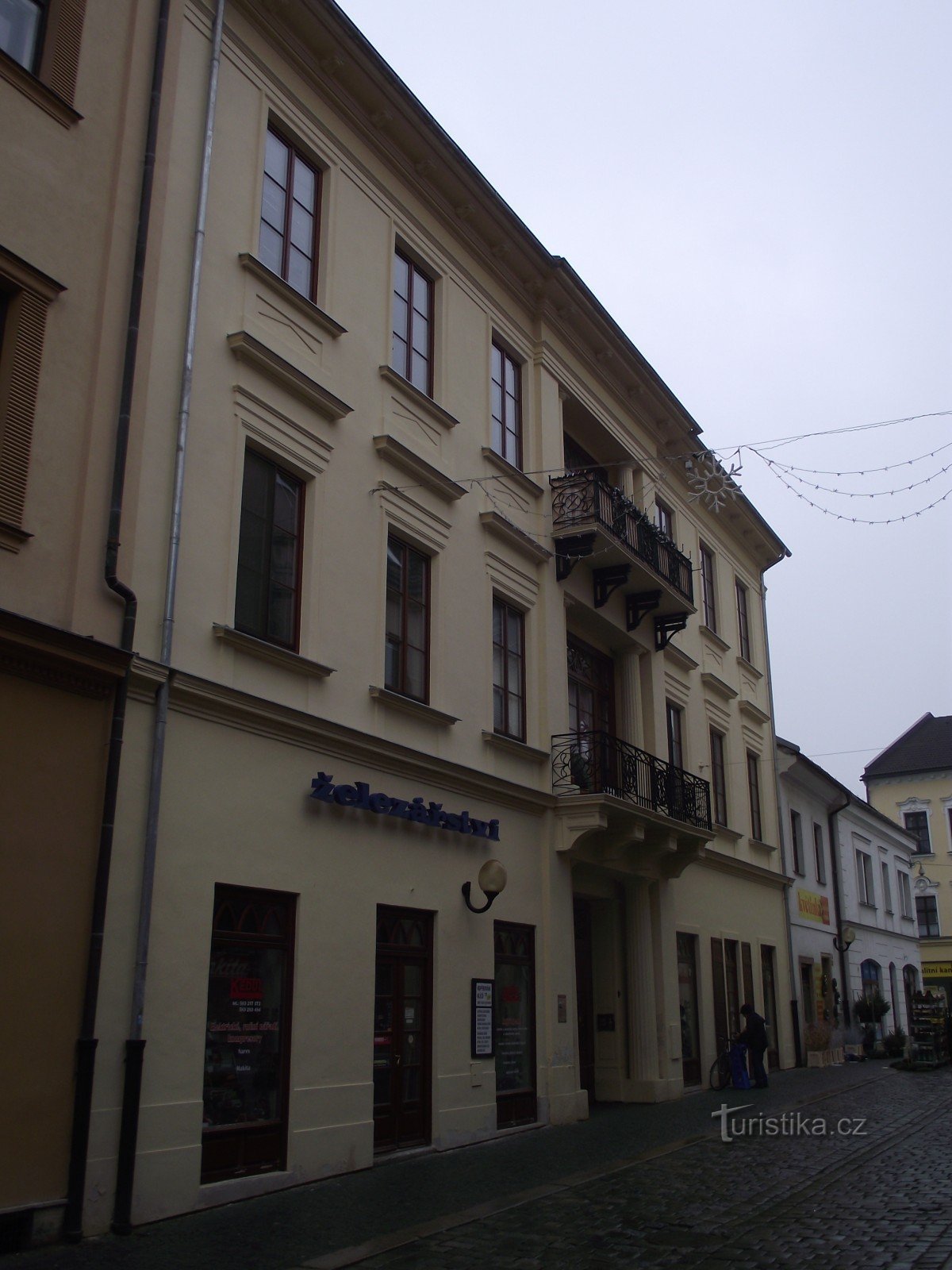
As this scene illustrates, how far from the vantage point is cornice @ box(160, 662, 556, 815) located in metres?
10.1

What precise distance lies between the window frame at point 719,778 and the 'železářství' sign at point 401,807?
10189 mm

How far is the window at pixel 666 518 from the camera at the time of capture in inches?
905

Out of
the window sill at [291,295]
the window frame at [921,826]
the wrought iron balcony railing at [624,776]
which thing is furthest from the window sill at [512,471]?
the window frame at [921,826]

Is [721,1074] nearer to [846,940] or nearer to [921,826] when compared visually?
[846,940]

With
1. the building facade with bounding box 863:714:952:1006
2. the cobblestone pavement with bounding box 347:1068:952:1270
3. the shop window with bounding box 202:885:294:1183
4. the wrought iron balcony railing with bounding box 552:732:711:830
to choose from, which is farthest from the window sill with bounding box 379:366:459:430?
the building facade with bounding box 863:714:952:1006

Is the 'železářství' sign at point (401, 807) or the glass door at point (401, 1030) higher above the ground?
the 'železářství' sign at point (401, 807)

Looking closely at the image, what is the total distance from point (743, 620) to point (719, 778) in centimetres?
534

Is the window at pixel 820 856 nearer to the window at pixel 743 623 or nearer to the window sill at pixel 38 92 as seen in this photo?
the window at pixel 743 623

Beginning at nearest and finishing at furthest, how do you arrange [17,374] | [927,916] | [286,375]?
[17,374]
[286,375]
[927,916]

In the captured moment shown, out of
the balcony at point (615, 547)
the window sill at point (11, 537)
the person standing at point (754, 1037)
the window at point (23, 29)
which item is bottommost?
the person standing at point (754, 1037)

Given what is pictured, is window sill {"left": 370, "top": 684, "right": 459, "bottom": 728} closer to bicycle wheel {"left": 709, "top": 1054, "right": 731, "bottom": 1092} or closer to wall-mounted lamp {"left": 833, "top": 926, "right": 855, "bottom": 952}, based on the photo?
bicycle wheel {"left": 709, "top": 1054, "right": 731, "bottom": 1092}

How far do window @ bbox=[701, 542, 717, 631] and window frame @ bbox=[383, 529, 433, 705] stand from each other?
12029mm

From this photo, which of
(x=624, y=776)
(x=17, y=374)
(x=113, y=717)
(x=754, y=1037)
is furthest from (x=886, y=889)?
(x=17, y=374)

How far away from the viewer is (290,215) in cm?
1287
